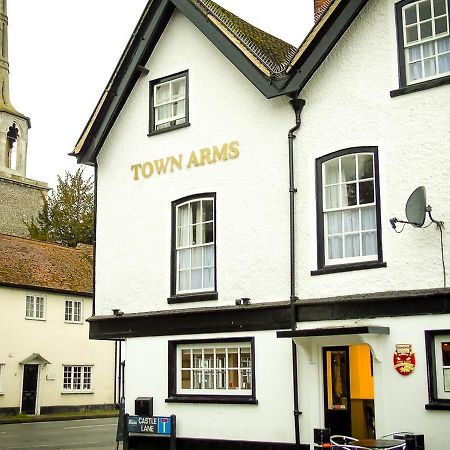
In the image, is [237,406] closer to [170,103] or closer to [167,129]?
[167,129]

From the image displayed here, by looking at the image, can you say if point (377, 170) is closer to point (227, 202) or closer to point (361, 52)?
point (361, 52)

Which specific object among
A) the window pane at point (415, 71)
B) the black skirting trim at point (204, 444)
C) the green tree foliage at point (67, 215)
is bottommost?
the black skirting trim at point (204, 444)

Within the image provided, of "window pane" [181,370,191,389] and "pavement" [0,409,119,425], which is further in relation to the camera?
"pavement" [0,409,119,425]

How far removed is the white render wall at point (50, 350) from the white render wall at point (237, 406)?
747 inches

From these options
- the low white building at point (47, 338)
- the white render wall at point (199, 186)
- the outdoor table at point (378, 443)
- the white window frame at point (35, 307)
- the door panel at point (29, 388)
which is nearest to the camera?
the outdoor table at point (378, 443)

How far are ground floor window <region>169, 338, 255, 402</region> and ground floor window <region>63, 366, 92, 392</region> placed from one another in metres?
22.2

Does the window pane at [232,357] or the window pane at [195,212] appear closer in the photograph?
the window pane at [232,357]

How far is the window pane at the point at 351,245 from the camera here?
1459cm

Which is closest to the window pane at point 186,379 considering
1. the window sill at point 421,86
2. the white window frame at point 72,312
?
the window sill at point 421,86

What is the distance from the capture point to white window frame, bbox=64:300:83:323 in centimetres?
3828

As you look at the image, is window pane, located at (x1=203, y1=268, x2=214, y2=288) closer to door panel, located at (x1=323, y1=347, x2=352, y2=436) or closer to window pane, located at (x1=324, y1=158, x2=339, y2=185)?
door panel, located at (x1=323, y1=347, x2=352, y2=436)

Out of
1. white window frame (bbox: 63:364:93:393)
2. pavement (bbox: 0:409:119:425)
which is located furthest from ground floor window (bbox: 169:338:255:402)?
white window frame (bbox: 63:364:93:393)

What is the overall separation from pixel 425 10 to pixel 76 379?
95.2 feet

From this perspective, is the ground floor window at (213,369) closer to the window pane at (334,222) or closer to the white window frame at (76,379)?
the window pane at (334,222)
